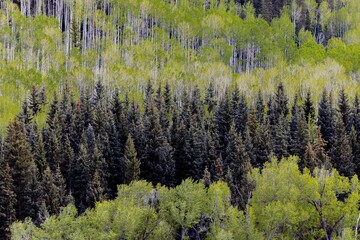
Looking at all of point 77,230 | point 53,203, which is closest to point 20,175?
point 53,203

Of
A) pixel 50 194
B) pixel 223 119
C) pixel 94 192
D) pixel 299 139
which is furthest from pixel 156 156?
pixel 299 139

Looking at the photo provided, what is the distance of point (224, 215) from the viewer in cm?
4322

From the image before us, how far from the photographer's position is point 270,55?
12688cm

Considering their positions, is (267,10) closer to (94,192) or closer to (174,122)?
(174,122)

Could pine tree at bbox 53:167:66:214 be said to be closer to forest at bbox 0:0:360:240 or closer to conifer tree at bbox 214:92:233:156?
forest at bbox 0:0:360:240

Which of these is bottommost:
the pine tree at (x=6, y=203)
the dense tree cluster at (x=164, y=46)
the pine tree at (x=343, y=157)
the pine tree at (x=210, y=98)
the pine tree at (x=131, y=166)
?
the pine tree at (x=6, y=203)

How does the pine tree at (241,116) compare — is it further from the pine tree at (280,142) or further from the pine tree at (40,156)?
the pine tree at (40,156)

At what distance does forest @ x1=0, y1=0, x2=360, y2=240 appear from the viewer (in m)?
44.1

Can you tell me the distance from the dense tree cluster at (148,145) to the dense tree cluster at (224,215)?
10314mm

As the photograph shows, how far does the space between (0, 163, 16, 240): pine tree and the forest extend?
14cm

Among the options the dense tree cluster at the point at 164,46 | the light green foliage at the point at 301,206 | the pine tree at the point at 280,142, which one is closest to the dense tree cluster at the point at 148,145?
the pine tree at the point at 280,142

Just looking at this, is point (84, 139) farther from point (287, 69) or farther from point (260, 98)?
point (287, 69)

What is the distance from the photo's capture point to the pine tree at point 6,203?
60.1 m

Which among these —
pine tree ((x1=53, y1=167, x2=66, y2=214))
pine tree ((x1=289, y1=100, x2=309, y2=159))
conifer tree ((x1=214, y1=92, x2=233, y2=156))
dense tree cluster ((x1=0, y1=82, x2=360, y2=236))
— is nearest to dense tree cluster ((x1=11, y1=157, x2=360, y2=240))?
dense tree cluster ((x1=0, y1=82, x2=360, y2=236))
